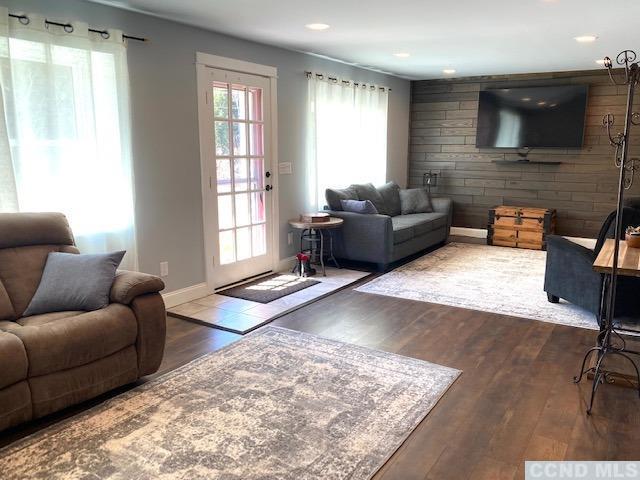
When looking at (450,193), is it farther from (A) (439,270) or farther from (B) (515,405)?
(B) (515,405)

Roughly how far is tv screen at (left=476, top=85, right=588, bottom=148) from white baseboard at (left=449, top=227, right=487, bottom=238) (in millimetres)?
1257

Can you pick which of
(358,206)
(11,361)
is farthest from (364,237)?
(11,361)

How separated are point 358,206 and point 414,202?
1.53 m

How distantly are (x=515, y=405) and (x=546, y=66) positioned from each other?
5.11 m

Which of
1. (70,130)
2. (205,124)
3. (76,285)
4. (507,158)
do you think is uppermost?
(205,124)

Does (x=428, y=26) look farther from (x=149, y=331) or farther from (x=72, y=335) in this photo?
(x=72, y=335)

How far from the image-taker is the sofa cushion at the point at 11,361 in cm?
229

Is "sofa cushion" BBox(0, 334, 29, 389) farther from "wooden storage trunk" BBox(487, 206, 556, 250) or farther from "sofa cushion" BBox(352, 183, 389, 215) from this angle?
"wooden storage trunk" BBox(487, 206, 556, 250)

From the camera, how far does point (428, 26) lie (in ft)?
14.0

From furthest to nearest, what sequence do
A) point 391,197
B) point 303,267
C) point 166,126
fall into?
point 391,197
point 303,267
point 166,126

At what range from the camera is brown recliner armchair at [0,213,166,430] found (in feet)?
7.87

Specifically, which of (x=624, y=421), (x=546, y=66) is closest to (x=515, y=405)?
(x=624, y=421)

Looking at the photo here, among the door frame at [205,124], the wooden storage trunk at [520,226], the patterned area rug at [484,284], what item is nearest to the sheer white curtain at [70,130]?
the door frame at [205,124]

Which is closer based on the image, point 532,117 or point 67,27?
point 67,27
